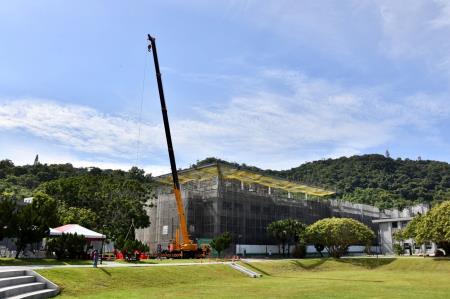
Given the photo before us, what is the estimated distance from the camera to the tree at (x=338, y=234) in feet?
200

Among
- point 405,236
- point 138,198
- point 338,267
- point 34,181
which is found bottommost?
point 338,267

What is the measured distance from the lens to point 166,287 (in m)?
29.0

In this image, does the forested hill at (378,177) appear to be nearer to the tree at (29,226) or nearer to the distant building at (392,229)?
the distant building at (392,229)

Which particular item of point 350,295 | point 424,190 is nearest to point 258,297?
point 350,295

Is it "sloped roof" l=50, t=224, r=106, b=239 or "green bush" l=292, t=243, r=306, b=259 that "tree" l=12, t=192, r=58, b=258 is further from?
"green bush" l=292, t=243, r=306, b=259

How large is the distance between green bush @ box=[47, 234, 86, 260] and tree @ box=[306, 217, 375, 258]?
3809 centimetres

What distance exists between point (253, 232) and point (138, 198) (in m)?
21.1

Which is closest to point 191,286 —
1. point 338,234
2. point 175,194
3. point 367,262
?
point 175,194

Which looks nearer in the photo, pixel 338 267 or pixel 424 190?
pixel 338 267

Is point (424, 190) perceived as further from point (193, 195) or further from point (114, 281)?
point (114, 281)

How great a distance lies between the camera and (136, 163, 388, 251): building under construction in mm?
68438

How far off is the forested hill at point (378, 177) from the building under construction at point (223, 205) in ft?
206

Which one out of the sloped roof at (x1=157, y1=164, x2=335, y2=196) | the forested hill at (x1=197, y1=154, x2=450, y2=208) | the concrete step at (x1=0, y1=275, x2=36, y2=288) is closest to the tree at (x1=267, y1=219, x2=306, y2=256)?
the sloped roof at (x1=157, y1=164, x2=335, y2=196)

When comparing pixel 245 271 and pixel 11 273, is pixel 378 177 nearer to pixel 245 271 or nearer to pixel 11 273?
pixel 245 271
